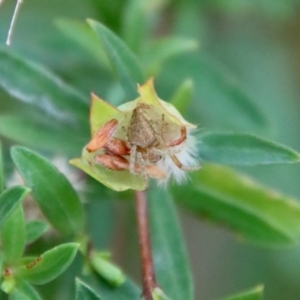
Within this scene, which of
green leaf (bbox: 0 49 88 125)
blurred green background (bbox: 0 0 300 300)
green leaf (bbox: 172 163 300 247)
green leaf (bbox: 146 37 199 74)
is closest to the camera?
green leaf (bbox: 0 49 88 125)

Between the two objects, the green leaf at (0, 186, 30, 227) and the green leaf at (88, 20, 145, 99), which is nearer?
the green leaf at (0, 186, 30, 227)

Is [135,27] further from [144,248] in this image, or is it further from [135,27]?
[144,248]

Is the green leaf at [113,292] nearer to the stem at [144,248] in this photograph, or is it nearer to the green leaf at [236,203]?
the stem at [144,248]

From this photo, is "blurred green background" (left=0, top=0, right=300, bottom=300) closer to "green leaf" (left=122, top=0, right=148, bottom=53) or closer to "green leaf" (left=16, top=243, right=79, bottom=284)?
"green leaf" (left=122, top=0, right=148, bottom=53)

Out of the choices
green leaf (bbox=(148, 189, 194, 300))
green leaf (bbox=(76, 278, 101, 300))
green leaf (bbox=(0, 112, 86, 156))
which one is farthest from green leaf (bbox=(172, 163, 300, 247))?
green leaf (bbox=(76, 278, 101, 300))

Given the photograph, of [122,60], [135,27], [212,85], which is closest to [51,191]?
[122,60]

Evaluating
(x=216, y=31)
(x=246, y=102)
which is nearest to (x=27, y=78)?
(x=246, y=102)
